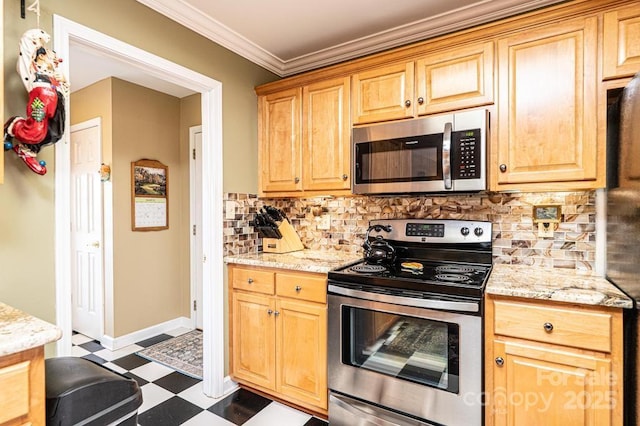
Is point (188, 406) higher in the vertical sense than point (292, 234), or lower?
lower

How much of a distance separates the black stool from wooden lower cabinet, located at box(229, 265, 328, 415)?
3.32ft

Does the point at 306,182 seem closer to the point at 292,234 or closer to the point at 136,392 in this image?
the point at 292,234

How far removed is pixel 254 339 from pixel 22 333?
1.49 metres

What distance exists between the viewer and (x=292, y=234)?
2650 mm

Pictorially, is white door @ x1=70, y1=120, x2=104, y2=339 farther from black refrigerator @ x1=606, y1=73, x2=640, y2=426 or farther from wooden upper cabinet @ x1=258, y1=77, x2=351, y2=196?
black refrigerator @ x1=606, y1=73, x2=640, y2=426

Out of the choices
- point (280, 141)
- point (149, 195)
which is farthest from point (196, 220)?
point (280, 141)

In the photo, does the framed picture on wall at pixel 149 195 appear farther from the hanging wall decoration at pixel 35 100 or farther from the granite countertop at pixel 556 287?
the granite countertop at pixel 556 287

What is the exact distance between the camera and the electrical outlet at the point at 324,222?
2.67 metres

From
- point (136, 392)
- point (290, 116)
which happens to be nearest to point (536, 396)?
point (136, 392)

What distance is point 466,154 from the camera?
1.80 m

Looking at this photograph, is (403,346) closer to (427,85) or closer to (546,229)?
(546,229)

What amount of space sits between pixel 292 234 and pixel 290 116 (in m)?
0.91

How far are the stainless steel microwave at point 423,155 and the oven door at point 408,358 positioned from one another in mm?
696

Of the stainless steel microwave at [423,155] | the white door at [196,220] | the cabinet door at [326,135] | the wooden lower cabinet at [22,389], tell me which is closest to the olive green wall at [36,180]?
the wooden lower cabinet at [22,389]
